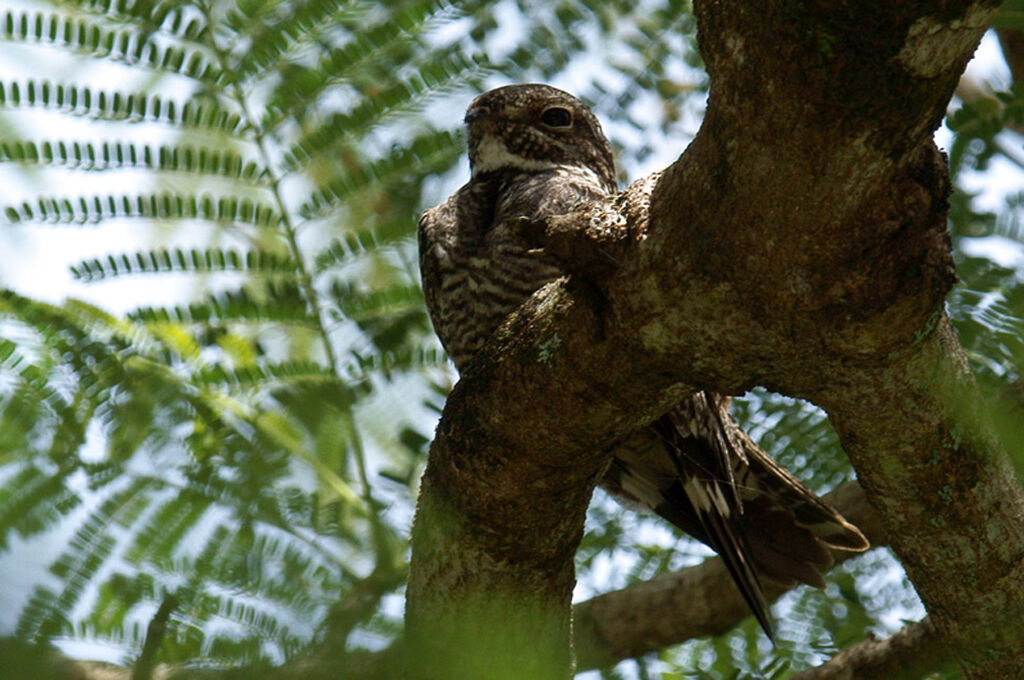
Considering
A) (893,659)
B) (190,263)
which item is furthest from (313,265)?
(893,659)

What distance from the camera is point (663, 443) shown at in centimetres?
339

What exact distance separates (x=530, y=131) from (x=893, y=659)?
2161 millimetres

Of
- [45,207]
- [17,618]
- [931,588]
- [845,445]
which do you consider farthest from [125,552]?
[45,207]

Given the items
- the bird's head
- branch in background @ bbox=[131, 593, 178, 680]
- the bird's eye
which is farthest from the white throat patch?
branch in background @ bbox=[131, 593, 178, 680]

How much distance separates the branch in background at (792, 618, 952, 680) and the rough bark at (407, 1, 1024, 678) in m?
0.74

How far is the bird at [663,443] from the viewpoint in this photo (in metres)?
3.18

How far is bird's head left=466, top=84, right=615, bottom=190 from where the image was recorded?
3936 mm

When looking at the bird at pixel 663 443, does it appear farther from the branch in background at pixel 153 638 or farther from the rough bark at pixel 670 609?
the branch in background at pixel 153 638

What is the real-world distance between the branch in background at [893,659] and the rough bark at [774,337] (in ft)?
2.42

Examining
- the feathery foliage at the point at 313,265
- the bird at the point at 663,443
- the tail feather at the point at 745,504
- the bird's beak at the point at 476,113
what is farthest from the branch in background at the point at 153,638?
the bird's beak at the point at 476,113

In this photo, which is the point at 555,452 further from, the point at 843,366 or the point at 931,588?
the point at 931,588

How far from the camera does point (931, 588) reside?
2.31 metres

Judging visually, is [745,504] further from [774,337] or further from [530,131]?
[530,131]

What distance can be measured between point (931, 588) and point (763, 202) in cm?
98
